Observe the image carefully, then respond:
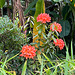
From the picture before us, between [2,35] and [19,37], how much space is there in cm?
24

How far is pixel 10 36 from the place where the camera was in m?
1.85

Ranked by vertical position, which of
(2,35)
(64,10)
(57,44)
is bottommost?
(57,44)

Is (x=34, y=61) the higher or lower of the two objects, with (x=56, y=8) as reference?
lower

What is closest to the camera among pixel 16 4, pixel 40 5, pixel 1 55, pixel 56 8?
pixel 1 55

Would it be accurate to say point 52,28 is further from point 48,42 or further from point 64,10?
point 64,10

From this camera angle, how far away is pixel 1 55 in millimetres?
1792

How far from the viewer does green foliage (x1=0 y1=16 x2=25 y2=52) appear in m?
1.78

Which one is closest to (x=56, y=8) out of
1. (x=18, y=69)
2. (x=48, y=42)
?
(x=48, y=42)

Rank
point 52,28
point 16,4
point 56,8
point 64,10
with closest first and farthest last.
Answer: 1. point 52,28
2. point 16,4
3. point 64,10
4. point 56,8

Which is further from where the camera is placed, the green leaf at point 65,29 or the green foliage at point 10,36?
the green leaf at point 65,29

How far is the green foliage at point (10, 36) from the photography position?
178cm

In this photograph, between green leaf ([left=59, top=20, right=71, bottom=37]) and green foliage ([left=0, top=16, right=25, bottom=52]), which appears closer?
green foliage ([left=0, top=16, right=25, bottom=52])

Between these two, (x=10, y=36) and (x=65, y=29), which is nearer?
(x=10, y=36)

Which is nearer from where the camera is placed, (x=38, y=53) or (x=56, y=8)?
(x=38, y=53)
